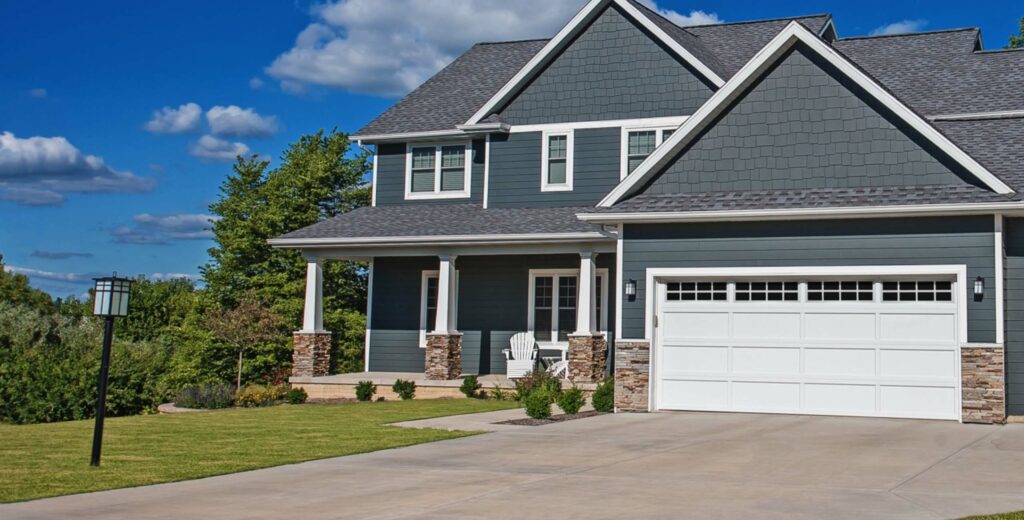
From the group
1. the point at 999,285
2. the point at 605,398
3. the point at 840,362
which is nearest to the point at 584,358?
the point at 605,398

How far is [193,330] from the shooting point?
124 ft

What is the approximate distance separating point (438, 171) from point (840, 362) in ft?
42.1

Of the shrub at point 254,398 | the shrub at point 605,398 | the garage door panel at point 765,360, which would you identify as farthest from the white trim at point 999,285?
the shrub at point 254,398

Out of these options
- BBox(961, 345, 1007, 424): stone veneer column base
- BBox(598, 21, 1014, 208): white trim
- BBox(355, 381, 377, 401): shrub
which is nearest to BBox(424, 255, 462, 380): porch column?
BBox(355, 381, 377, 401): shrub

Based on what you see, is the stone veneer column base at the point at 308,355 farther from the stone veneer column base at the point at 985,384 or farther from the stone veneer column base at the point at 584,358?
the stone veneer column base at the point at 985,384

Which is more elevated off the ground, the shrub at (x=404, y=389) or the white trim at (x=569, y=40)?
the white trim at (x=569, y=40)

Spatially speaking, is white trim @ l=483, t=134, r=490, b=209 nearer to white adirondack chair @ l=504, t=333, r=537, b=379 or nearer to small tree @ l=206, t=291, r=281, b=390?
white adirondack chair @ l=504, t=333, r=537, b=379

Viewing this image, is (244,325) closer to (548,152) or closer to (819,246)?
(548,152)

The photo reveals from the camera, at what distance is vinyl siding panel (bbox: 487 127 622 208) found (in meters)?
25.2

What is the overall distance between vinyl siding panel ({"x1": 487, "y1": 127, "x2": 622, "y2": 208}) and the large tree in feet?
39.8

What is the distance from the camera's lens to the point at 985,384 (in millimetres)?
16625

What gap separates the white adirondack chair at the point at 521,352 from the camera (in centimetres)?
2461

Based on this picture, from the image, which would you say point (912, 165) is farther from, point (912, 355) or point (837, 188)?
point (912, 355)

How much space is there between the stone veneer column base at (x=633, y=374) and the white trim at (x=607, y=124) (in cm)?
728
